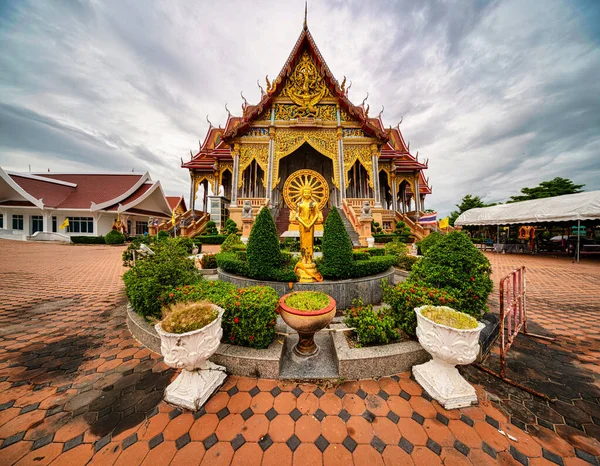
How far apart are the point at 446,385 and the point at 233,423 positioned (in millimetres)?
2307

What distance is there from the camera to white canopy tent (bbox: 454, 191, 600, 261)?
11469mm

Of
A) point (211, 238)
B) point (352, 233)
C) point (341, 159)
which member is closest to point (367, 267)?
point (352, 233)

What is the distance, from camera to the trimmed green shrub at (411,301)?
305 cm

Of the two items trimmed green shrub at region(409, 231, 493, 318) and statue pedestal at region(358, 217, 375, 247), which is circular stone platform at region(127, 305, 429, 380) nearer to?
trimmed green shrub at region(409, 231, 493, 318)

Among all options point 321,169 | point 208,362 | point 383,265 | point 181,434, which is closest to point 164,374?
point 208,362

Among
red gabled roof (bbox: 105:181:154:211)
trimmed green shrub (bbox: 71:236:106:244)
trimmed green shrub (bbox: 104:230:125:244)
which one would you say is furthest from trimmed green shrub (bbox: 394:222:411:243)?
trimmed green shrub (bbox: 71:236:106:244)

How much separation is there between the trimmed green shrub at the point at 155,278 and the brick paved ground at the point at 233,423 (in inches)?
29.9

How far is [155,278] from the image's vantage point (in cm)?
377

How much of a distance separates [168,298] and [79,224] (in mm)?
24618

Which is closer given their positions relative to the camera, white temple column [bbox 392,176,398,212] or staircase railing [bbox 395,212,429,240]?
staircase railing [bbox 395,212,429,240]

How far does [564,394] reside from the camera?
→ 245cm

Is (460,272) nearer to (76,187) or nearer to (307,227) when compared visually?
(307,227)

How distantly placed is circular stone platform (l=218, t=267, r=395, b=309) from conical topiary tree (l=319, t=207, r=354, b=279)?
0.24 metres

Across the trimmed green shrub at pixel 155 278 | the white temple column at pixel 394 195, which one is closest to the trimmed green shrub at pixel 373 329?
the trimmed green shrub at pixel 155 278
